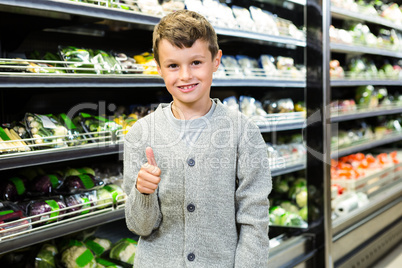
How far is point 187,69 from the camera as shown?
1120 mm

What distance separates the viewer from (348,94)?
4031 mm

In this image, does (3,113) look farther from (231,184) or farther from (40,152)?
(231,184)

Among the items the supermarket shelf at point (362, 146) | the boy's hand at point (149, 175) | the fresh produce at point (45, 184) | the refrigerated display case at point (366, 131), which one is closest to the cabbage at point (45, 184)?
the fresh produce at point (45, 184)

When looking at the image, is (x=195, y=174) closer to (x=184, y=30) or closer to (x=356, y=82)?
(x=184, y=30)

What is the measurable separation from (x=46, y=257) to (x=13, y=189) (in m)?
0.33

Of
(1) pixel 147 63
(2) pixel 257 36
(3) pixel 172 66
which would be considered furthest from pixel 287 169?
(3) pixel 172 66

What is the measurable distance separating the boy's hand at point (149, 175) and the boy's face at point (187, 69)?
0.72 feet

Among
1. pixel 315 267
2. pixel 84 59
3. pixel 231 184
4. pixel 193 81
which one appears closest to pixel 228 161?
pixel 231 184

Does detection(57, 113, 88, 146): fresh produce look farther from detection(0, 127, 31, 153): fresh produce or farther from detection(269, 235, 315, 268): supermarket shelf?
detection(269, 235, 315, 268): supermarket shelf

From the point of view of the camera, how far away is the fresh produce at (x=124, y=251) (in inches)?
75.3

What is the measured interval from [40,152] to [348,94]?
3327 mm

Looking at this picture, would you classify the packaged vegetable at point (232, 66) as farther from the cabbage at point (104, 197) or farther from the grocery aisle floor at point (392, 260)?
the grocery aisle floor at point (392, 260)

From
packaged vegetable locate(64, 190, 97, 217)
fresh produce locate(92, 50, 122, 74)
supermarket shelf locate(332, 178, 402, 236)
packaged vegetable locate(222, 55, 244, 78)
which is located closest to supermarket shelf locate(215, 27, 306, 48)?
packaged vegetable locate(222, 55, 244, 78)

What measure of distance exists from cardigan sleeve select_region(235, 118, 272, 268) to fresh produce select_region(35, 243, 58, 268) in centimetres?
94
